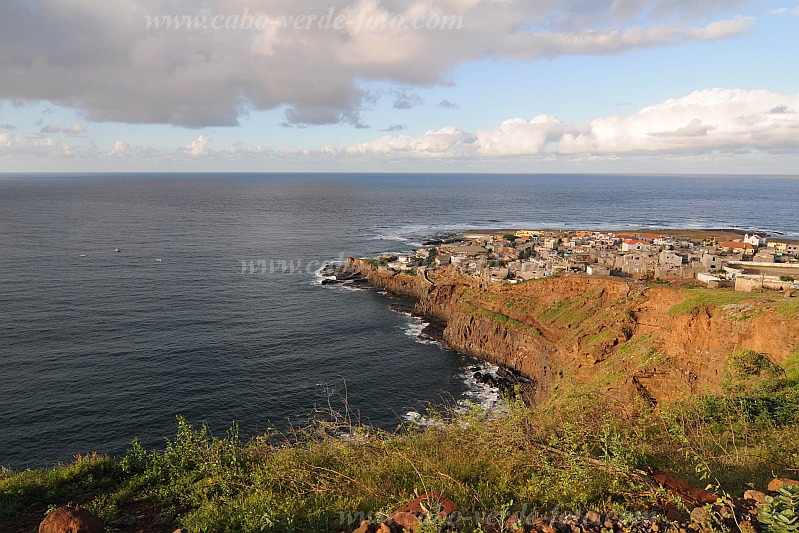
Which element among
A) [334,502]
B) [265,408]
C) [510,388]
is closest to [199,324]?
[265,408]

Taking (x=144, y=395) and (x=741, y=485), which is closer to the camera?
(x=741, y=485)

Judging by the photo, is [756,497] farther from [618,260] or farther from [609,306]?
[618,260]

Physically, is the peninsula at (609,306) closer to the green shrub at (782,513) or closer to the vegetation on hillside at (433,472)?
the vegetation on hillside at (433,472)

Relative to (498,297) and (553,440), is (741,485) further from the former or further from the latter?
(498,297)

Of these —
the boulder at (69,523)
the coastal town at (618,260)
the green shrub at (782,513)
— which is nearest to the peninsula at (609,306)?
the coastal town at (618,260)

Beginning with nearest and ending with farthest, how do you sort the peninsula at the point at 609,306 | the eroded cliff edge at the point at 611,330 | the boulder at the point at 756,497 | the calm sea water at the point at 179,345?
1. the boulder at the point at 756,497
2. the eroded cliff edge at the point at 611,330
3. the peninsula at the point at 609,306
4. the calm sea water at the point at 179,345

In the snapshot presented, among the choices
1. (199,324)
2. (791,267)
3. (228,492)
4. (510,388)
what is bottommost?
(510,388)
